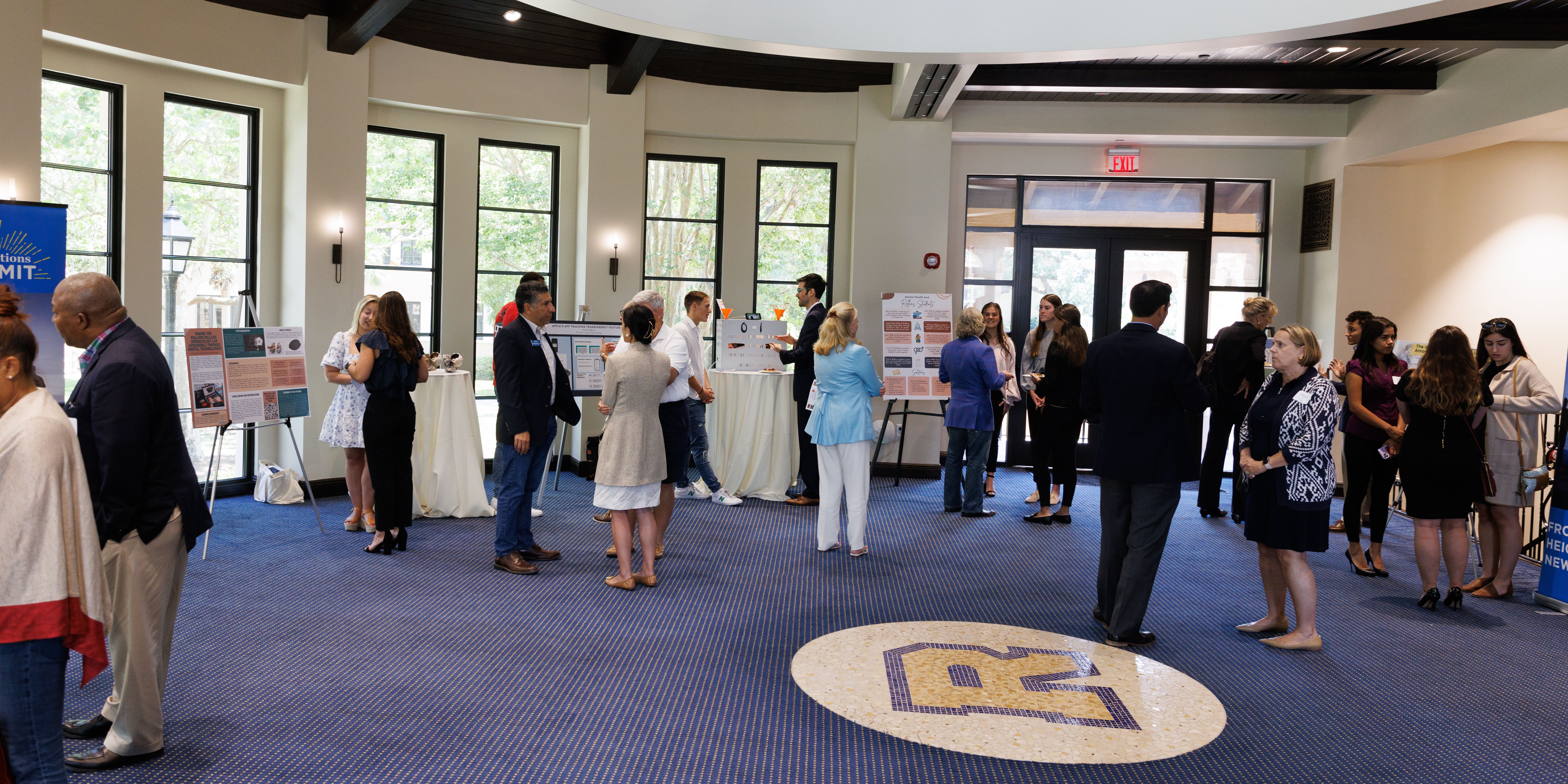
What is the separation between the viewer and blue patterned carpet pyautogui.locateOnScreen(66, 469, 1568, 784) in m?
3.30

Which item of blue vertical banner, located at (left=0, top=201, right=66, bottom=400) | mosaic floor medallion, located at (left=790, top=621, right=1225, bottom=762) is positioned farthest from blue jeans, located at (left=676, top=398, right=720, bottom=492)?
blue vertical banner, located at (left=0, top=201, right=66, bottom=400)

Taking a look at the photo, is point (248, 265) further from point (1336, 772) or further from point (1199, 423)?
point (1199, 423)

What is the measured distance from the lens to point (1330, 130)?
911 centimetres

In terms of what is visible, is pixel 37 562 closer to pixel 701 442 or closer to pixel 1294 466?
pixel 1294 466

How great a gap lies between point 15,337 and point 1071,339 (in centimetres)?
645

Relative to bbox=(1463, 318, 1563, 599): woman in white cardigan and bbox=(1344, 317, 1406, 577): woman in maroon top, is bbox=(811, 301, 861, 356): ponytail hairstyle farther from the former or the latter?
bbox=(1463, 318, 1563, 599): woman in white cardigan

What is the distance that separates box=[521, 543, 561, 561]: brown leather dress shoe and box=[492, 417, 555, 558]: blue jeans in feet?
0.20

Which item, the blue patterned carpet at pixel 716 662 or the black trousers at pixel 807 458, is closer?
the blue patterned carpet at pixel 716 662

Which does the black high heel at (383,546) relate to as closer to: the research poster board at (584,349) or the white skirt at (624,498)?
the white skirt at (624,498)

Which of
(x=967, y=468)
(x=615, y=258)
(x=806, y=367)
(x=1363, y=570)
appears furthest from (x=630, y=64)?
(x=1363, y=570)

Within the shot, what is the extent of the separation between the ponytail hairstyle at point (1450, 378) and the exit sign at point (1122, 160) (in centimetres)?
471

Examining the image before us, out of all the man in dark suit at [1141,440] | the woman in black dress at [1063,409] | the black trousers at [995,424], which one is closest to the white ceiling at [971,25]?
the man in dark suit at [1141,440]

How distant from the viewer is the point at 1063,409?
746 cm

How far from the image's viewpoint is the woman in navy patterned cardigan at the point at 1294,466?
438cm
